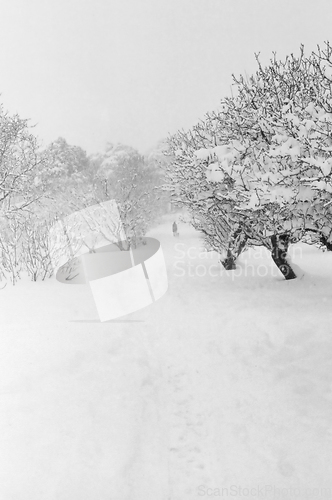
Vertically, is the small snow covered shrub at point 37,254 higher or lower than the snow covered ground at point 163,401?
higher

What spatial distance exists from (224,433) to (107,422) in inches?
67.3

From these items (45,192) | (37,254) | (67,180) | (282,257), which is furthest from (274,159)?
(67,180)

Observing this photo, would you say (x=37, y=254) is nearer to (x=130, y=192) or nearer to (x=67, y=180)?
(x=130, y=192)

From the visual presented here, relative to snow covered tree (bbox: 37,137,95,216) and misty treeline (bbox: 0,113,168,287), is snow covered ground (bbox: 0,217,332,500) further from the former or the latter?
snow covered tree (bbox: 37,137,95,216)

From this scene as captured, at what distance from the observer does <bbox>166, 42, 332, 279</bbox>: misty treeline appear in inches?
239

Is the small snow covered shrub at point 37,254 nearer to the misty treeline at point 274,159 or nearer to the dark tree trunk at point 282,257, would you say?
the misty treeline at point 274,159

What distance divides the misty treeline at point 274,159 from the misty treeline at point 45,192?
223cm

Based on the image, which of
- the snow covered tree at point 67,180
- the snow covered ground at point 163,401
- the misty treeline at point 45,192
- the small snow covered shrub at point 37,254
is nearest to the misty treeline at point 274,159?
the misty treeline at point 45,192

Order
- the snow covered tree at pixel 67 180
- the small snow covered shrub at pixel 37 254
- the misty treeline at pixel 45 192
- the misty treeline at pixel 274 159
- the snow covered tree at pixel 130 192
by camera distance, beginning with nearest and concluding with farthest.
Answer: the misty treeline at pixel 274 159 < the small snow covered shrub at pixel 37 254 < the misty treeline at pixel 45 192 < the snow covered tree at pixel 67 180 < the snow covered tree at pixel 130 192

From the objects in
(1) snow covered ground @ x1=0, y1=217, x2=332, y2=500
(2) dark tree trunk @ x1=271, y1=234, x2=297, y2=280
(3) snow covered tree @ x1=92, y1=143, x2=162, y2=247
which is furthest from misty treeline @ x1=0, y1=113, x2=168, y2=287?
(2) dark tree trunk @ x1=271, y1=234, x2=297, y2=280

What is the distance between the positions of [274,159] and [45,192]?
18409mm

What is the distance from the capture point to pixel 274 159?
23.2 ft

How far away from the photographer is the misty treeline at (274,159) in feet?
19.9

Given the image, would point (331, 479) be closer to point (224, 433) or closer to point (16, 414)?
point (224, 433)
